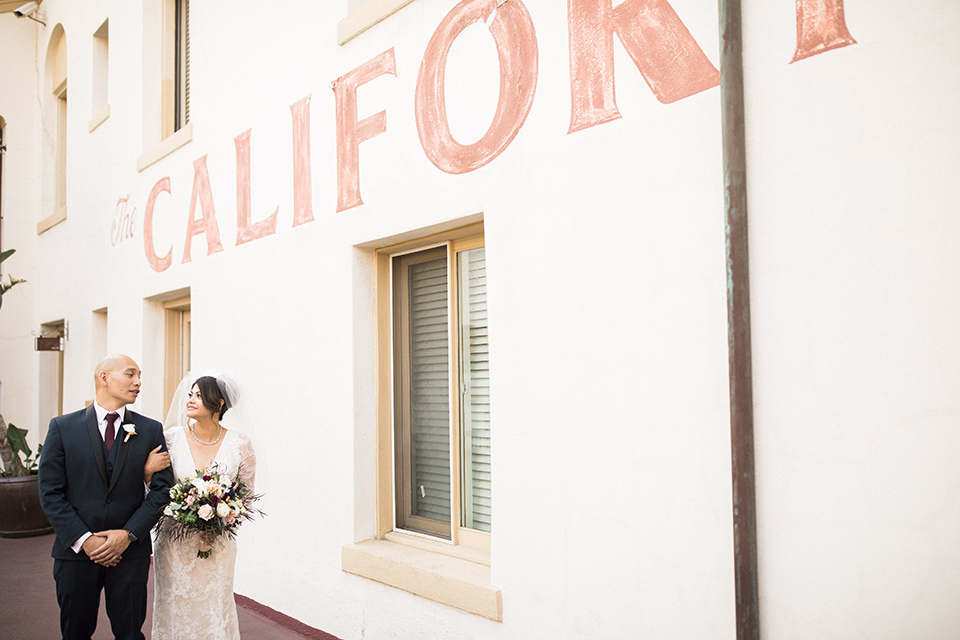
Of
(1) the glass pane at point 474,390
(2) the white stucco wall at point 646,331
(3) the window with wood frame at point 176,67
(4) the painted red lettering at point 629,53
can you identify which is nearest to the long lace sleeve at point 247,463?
(2) the white stucco wall at point 646,331

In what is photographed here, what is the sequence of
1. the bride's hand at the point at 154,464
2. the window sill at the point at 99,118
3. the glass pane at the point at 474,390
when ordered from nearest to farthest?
the bride's hand at the point at 154,464 < the glass pane at the point at 474,390 < the window sill at the point at 99,118

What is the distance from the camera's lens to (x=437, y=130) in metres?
4.29

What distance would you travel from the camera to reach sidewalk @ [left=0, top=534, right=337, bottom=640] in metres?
5.31

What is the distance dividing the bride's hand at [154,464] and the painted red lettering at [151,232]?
3711 millimetres

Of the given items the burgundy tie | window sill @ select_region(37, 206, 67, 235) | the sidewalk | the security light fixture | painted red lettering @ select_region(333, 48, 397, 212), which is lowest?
the sidewalk

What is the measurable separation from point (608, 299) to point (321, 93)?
3.02 meters

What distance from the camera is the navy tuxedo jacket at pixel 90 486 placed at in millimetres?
3807

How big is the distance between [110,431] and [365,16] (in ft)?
10.2

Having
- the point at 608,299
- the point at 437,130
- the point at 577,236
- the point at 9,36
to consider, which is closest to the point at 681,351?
the point at 608,299

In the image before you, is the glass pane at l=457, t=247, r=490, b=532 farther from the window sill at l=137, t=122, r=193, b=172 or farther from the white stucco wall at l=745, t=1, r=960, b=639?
the window sill at l=137, t=122, r=193, b=172

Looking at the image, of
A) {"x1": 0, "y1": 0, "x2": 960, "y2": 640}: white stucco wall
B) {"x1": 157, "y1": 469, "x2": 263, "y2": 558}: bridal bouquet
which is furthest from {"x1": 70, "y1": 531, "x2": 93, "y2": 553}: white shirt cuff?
{"x1": 0, "y1": 0, "x2": 960, "y2": 640}: white stucco wall

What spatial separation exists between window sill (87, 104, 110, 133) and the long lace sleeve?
647cm

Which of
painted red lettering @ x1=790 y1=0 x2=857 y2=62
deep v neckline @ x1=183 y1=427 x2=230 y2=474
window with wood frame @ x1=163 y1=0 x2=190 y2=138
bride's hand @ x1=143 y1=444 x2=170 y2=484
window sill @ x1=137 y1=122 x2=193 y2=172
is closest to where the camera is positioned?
painted red lettering @ x1=790 y1=0 x2=857 y2=62

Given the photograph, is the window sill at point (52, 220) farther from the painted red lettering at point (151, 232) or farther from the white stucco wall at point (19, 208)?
the painted red lettering at point (151, 232)
